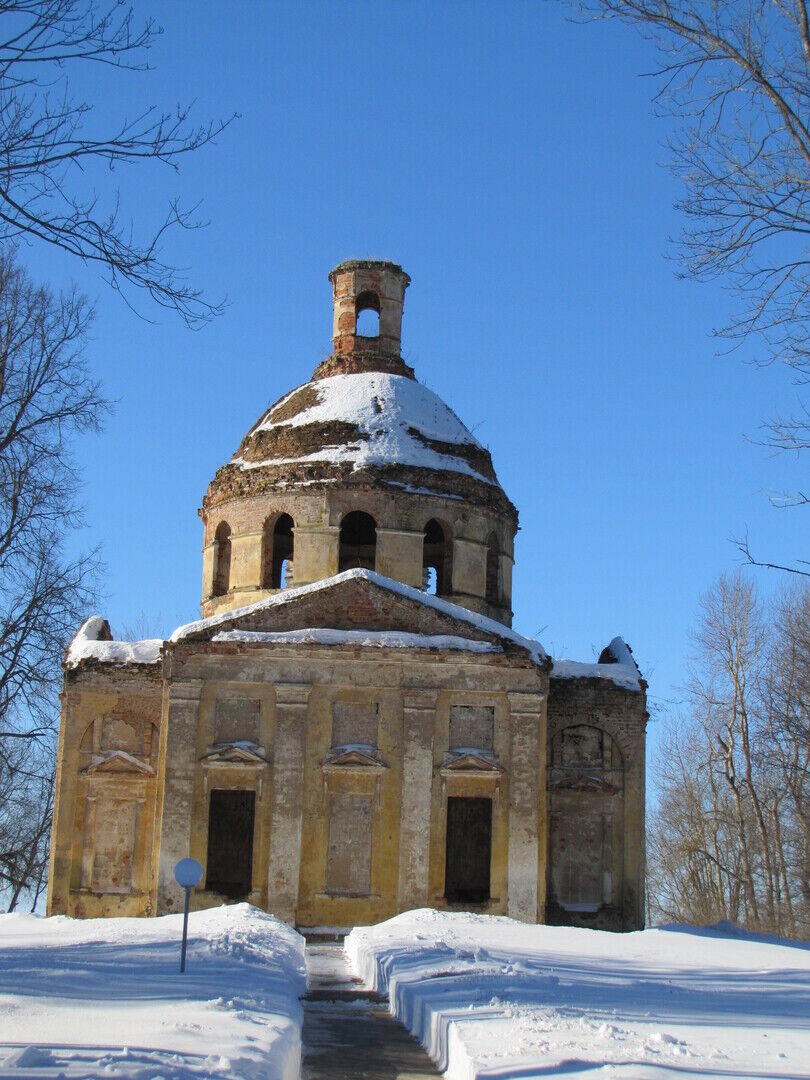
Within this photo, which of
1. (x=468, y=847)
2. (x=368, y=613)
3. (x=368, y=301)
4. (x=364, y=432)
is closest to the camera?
(x=368, y=613)

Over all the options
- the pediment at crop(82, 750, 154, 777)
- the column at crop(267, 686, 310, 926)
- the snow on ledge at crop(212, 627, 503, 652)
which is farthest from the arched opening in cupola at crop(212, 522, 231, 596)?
the column at crop(267, 686, 310, 926)

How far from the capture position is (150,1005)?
8750 millimetres

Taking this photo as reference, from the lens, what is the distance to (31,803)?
106ft

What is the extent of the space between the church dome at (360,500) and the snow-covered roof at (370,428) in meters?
0.03

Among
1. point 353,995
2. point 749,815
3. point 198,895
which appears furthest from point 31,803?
point 353,995

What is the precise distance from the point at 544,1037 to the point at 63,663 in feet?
56.3

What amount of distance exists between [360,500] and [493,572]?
322 cm

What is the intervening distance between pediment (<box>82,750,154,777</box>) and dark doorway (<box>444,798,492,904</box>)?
5.29 meters

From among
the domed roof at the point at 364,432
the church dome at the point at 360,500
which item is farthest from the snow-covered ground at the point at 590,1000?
the domed roof at the point at 364,432

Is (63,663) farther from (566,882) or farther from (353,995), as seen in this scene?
(353,995)

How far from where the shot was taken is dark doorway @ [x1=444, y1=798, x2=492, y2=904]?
2217cm

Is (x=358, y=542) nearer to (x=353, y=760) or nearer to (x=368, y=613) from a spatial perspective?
(x=368, y=613)

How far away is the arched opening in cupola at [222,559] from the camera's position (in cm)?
2645

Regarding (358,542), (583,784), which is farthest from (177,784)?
(583,784)
